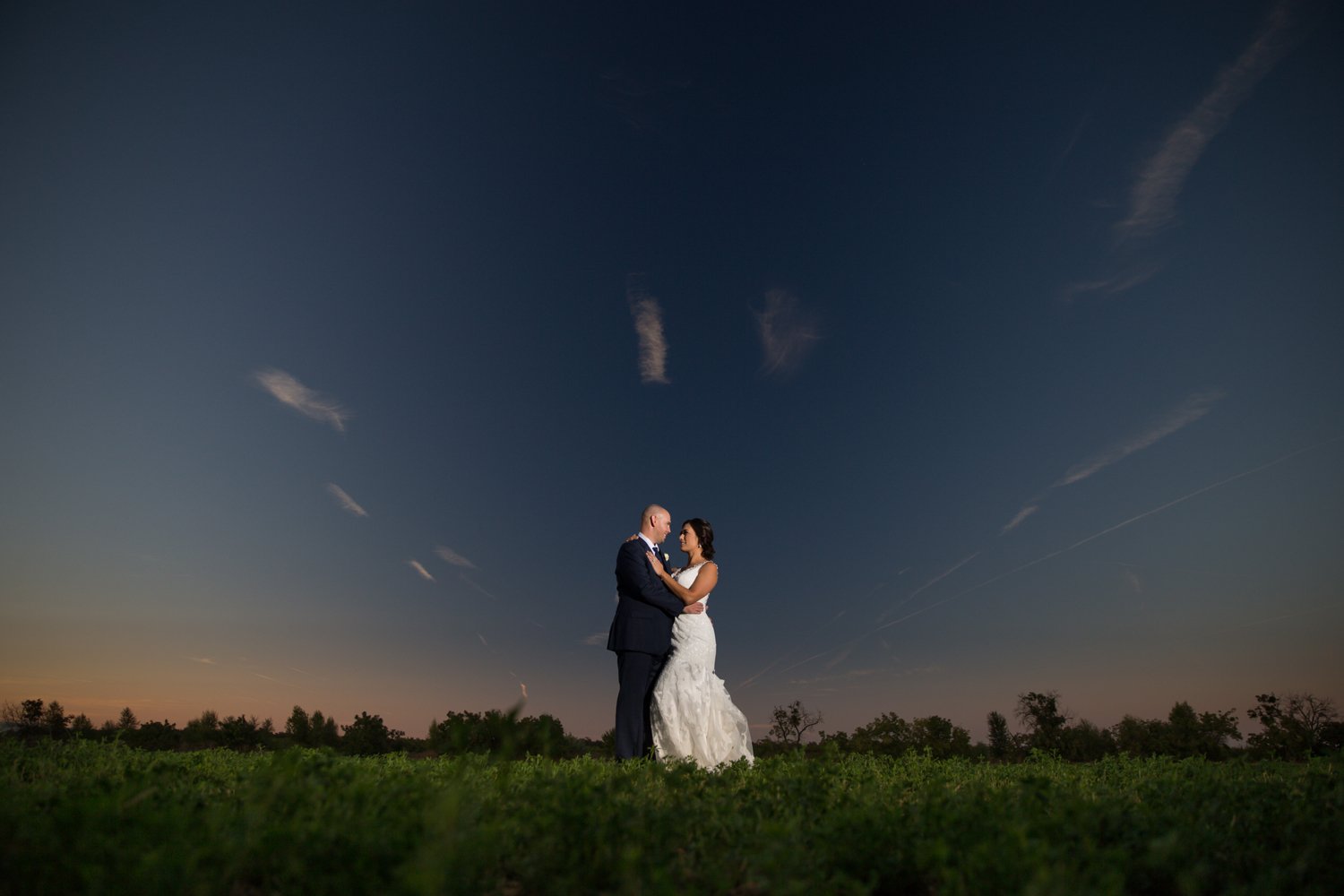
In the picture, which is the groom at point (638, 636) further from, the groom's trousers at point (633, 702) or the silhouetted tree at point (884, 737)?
the silhouetted tree at point (884, 737)

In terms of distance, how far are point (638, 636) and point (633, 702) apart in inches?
40.4

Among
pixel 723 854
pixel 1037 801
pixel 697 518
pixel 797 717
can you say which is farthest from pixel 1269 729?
pixel 723 854

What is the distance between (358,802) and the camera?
5191 millimetres

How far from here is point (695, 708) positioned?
11711 mm

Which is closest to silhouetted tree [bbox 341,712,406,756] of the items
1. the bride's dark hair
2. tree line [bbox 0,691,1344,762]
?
tree line [bbox 0,691,1344,762]

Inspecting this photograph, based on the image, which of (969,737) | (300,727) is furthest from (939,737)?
(300,727)

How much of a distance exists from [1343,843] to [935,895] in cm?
303

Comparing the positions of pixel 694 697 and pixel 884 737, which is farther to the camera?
pixel 884 737

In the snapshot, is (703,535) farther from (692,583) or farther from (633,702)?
(633,702)

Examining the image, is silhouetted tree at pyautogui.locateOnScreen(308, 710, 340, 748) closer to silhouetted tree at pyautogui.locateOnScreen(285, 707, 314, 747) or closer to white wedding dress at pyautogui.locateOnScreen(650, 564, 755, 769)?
silhouetted tree at pyautogui.locateOnScreen(285, 707, 314, 747)

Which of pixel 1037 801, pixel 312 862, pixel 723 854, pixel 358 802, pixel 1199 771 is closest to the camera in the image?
pixel 312 862

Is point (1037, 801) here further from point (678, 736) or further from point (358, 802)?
point (678, 736)

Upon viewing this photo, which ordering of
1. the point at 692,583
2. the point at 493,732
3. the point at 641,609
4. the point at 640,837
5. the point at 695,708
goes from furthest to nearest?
the point at 692,583
the point at 641,609
the point at 695,708
the point at 640,837
the point at 493,732

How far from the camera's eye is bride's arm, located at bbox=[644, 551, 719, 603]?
1258cm
